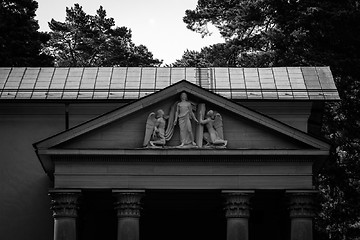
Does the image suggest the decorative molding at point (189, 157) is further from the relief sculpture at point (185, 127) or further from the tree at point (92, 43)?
the tree at point (92, 43)

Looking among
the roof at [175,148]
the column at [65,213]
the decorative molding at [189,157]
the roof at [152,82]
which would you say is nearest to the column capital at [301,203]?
the decorative molding at [189,157]

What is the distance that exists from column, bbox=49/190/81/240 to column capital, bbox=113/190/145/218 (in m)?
1.67

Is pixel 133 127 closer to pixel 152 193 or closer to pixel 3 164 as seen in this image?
pixel 152 193

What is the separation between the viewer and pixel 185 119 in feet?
126

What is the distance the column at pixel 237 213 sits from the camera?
38.0 meters

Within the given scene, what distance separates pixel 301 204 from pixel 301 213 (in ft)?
1.18

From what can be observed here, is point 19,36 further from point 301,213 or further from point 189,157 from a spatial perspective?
point 301,213

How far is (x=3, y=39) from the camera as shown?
196 ft

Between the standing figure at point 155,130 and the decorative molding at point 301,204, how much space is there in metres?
5.54

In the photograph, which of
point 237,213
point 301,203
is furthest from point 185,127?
point 301,203

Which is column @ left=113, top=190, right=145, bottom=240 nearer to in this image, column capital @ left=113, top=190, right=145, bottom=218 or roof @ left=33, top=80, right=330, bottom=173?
column capital @ left=113, top=190, right=145, bottom=218

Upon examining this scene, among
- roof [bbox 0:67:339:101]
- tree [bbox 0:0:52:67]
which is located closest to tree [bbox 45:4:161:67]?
tree [bbox 0:0:52:67]

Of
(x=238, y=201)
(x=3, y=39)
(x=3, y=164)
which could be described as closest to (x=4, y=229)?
(x=3, y=164)

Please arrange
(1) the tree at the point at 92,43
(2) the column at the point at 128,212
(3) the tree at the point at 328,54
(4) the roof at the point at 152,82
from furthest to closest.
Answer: (1) the tree at the point at 92,43, (3) the tree at the point at 328,54, (4) the roof at the point at 152,82, (2) the column at the point at 128,212
